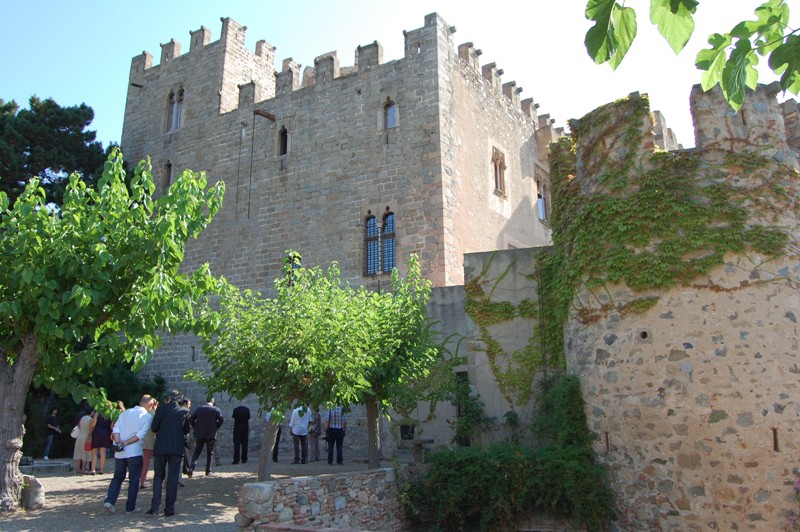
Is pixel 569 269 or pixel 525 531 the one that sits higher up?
pixel 569 269

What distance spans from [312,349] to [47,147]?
1796 centimetres

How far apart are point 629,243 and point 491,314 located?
319 centimetres

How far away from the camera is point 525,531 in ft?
30.2

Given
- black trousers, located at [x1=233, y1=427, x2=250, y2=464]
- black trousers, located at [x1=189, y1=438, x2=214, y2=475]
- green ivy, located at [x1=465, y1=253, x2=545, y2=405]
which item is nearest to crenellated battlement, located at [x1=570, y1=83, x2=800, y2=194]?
green ivy, located at [x1=465, y1=253, x2=545, y2=405]

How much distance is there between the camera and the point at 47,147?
23172 millimetres

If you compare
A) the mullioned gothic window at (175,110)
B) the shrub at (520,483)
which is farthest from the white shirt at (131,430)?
the mullioned gothic window at (175,110)

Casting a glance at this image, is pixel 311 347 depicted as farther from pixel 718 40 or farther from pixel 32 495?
pixel 718 40

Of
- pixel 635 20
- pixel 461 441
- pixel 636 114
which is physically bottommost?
pixel 461 441

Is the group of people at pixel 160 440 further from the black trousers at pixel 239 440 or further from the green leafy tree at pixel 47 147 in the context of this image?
the green leafy tree at pixel 47 147

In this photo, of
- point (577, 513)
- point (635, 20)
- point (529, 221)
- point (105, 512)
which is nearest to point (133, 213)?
point (105, 512)

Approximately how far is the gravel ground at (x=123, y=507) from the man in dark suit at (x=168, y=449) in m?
0.21

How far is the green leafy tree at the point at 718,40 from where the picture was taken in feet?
8.91

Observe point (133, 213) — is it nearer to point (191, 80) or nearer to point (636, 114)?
point (636, 114)

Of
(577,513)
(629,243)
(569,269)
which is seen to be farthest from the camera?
(569,269)
